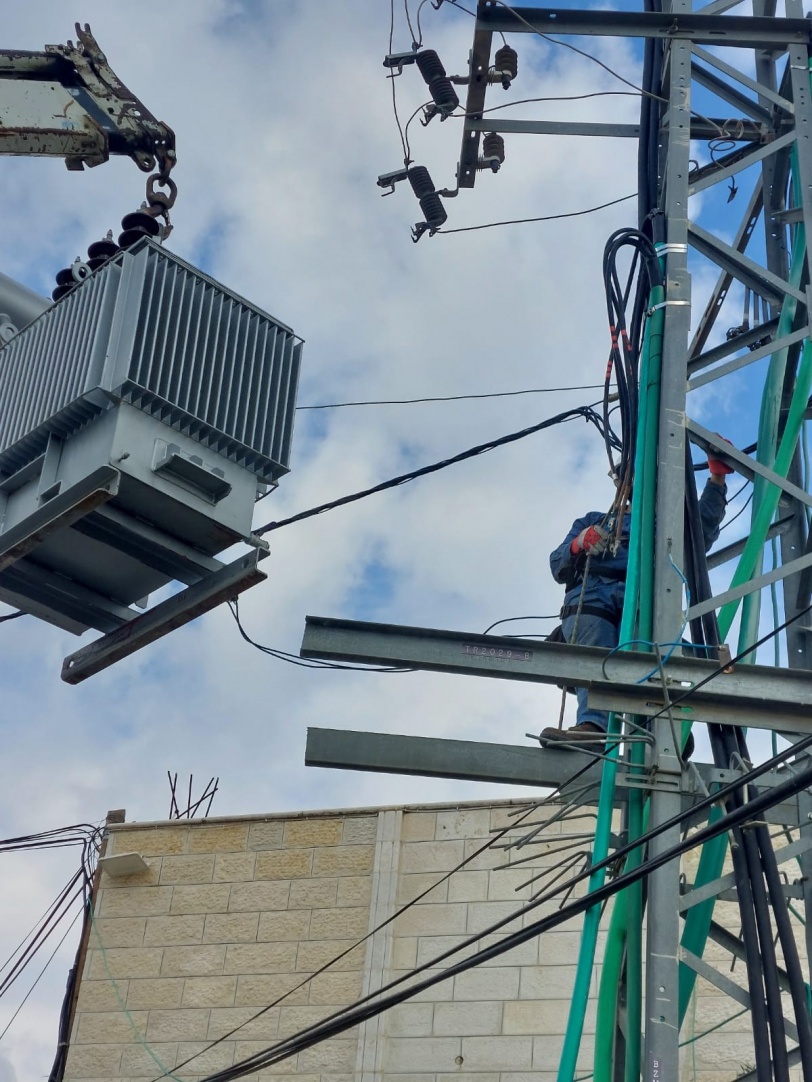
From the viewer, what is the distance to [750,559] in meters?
6.10

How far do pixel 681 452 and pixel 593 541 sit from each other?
162 centimetres

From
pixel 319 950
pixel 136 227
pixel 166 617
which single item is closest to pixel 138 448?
pixel 166 617

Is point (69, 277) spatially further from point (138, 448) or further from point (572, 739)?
point (572, 739)

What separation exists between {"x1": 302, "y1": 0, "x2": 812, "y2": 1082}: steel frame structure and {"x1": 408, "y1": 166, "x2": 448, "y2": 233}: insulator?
1.97 ft

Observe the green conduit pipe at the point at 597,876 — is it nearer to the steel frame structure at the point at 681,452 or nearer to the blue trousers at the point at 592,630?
the steel frame structure at the point at 681,452

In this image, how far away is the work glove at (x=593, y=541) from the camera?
24.8ft

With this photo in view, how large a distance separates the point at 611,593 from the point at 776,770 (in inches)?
88.2

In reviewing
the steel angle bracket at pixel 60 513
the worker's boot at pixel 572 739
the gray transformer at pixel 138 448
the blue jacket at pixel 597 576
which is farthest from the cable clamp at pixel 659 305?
the steel angle bracket at pixel 60 513

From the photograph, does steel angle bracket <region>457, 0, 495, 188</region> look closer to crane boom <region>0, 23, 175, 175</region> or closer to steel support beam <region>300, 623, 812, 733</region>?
crane boom <region>0, 23, 175, 175</region>

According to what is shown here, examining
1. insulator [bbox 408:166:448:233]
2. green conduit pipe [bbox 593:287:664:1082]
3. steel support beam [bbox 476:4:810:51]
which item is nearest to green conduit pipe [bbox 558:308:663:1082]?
green conduit pipe [bbox 593:287:664:1082]

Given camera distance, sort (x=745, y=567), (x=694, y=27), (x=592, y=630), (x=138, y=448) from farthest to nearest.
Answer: (x=592, y=630)
(x=694, y=27)
(x=745, y=567)
(x=138, y=448)

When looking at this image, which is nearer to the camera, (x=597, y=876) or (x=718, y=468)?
(x=597, y=876)

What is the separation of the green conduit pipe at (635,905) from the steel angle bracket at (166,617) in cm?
152

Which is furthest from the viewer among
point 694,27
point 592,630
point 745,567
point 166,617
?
point 592,630
